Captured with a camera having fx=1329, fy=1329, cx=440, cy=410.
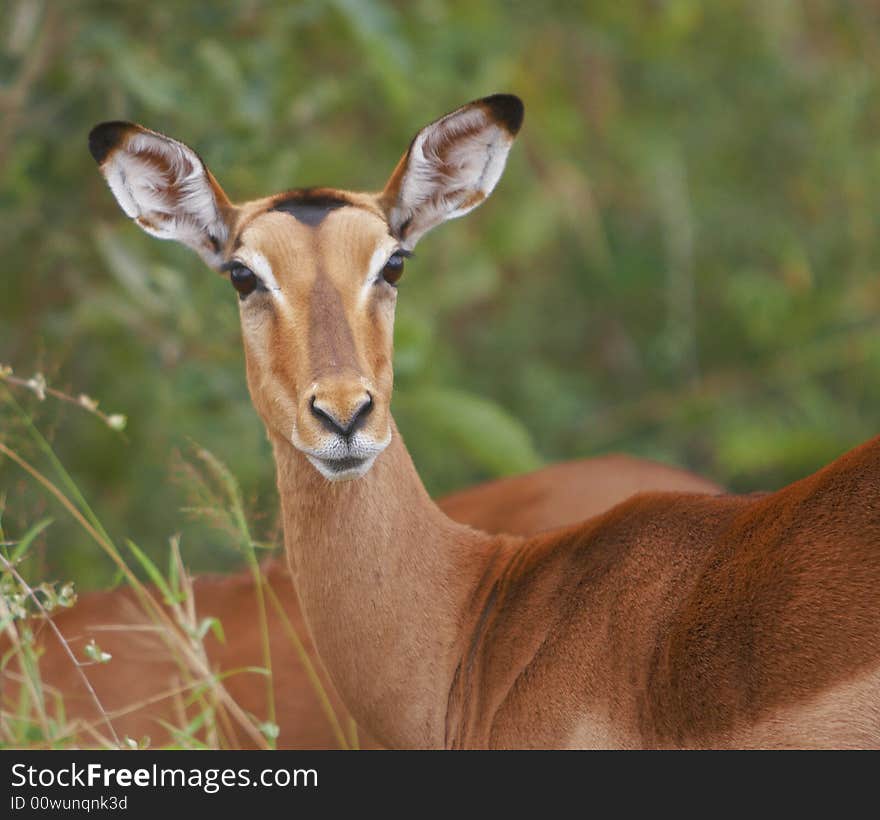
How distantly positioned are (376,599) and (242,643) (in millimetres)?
1249

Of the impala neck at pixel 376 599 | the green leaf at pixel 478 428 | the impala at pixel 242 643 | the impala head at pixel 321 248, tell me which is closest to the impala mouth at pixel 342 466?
the impala head at pixel 321 248

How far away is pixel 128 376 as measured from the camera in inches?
284

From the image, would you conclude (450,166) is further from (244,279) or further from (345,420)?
(345,420)

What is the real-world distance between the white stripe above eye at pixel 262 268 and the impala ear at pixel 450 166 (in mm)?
440

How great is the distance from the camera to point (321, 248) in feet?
11.7

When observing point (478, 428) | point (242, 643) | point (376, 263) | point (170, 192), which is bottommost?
point (242, 643)

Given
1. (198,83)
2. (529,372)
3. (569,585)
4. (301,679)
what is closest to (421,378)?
(529,372)

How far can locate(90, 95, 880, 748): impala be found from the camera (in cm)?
292

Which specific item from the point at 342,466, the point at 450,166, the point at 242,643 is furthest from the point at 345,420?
the point at 242,643

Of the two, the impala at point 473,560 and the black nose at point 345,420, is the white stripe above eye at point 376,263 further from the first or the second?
the black nose at point 345,420

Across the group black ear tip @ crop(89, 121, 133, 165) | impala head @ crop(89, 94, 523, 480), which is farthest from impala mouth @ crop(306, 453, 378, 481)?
black ear tip @ crop(89, 121, 133, 165)

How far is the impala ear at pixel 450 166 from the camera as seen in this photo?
12.4 feet

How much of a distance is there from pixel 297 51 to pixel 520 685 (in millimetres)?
5597

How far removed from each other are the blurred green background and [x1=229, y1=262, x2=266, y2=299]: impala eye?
150cm
